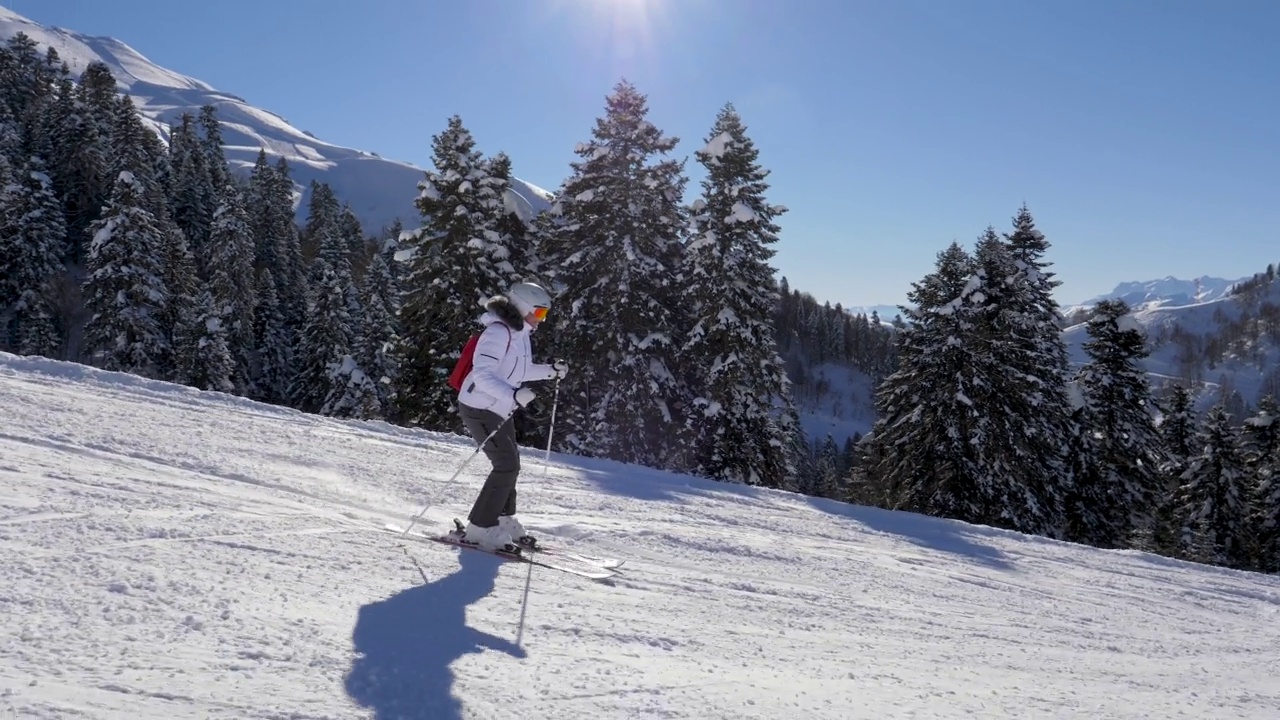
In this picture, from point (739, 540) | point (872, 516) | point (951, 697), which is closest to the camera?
point (951, 697)

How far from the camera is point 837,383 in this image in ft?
531

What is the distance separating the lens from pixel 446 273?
973 inches

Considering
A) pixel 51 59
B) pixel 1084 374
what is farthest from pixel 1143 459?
pixel 51 59

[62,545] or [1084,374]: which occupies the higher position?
[1084,374]

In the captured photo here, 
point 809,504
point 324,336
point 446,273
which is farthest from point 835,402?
point 809,504

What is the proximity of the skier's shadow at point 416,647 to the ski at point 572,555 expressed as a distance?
3.70 ft

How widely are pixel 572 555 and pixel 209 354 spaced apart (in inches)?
1433

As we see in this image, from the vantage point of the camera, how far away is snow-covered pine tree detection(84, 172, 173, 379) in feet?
111

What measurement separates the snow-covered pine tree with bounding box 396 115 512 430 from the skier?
17537 mm

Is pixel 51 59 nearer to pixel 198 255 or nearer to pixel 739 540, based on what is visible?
pixel 198 255

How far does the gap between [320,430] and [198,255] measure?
5253 cm

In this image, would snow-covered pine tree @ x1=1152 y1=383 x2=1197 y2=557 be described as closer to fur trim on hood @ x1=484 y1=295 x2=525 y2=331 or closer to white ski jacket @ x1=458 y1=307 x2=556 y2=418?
white ski jacket @ x1=458 y1=307 x2=556 y2=418

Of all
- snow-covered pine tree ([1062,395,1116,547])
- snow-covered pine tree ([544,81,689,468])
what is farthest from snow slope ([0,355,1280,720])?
snow-covered pine tree ([1062,395,1116,547])

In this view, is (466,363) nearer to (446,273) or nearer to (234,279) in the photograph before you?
(446,273)
